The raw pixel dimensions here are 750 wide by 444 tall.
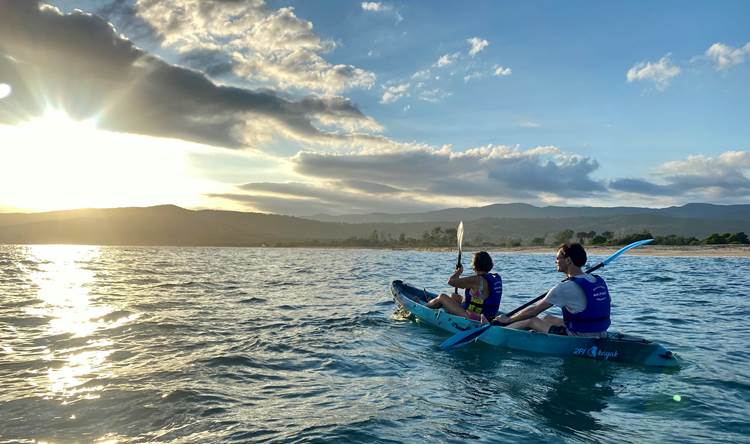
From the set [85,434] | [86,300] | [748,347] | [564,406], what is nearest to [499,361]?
[564,406]

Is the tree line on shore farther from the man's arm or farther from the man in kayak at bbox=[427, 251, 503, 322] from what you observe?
the man's arm

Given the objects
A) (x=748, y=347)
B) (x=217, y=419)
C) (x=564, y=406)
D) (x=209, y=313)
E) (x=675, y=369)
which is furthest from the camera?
(x=209, y=313)

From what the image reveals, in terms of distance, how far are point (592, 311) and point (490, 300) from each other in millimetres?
2682

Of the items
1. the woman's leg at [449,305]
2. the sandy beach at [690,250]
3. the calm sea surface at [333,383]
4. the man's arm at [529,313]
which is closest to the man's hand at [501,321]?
the man's arm at [529,313]

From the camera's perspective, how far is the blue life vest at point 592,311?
29.5 ft

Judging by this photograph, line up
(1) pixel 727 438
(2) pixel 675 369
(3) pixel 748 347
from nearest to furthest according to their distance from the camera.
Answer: (1) pixel 727 438 < (2) pixel 675 369 < (3) pixel 748 347

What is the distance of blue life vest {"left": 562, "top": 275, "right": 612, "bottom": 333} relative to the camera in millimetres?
8984

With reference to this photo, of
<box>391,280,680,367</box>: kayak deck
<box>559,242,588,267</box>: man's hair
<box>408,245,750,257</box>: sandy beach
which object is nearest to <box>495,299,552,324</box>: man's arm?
<box>391,280,680,367</box>: kayak deck

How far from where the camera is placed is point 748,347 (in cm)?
1018

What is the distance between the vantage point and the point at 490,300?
37.8 feet

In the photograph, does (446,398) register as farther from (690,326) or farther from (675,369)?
(690,326)

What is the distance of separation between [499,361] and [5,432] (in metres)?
7.84

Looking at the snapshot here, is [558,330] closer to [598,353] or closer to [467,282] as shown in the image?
[598,353]

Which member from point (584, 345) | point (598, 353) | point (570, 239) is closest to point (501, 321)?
point (584, 345)
